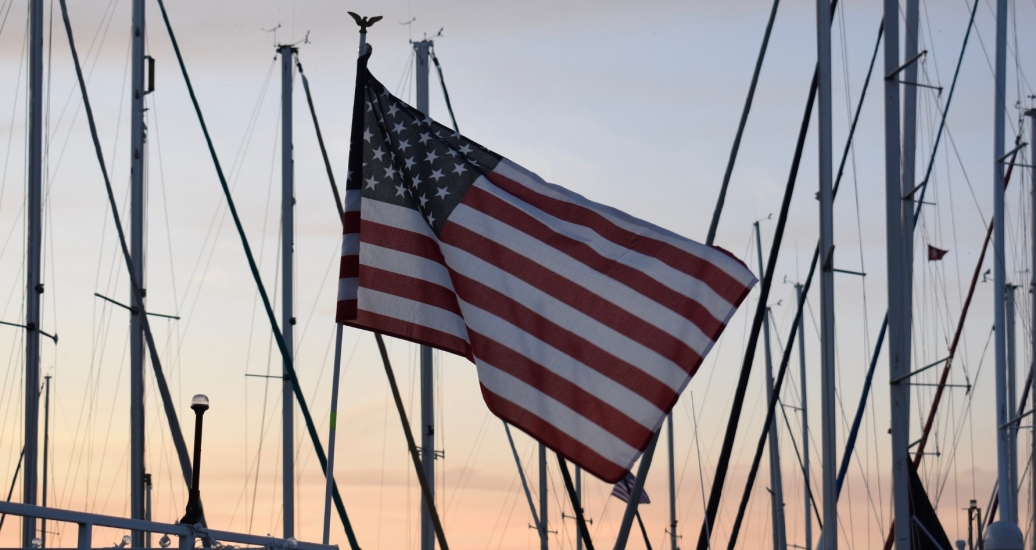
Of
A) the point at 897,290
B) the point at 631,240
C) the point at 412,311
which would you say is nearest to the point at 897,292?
the point at 897,290

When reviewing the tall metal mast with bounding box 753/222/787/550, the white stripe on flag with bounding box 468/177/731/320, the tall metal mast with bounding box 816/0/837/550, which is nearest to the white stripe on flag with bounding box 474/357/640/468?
the white stripe on flag with bounding box 468/177/731/320

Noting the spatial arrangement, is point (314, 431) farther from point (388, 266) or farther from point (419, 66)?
point (419, 66)

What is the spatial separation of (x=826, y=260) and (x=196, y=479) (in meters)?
8.40

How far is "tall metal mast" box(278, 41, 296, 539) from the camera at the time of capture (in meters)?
31.0

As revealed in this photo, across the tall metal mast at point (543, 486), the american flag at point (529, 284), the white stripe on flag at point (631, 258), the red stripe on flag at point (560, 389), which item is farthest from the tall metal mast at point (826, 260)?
the tall metal mast at point (543, 486)

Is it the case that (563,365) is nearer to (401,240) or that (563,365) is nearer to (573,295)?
(573,295)

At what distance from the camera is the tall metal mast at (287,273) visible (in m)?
31.0

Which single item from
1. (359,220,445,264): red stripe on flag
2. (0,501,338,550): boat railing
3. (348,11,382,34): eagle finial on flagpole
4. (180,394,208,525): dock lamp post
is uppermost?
(348,11,382,34): eagle finial on flagpole

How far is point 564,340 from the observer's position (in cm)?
1583

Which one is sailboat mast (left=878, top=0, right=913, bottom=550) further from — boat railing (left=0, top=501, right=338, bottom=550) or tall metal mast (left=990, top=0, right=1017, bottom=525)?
tall metal mast (left=990, top=0, right=1017, bottom=525)

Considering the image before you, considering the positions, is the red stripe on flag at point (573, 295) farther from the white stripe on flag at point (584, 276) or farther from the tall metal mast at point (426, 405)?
the tall metal mast at point (426, 405)

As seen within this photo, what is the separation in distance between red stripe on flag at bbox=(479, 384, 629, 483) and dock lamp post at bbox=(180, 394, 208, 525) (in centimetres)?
286

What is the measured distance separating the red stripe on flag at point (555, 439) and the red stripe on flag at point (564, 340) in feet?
1.93

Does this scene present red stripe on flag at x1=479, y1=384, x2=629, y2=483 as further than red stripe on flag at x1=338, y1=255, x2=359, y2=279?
No
